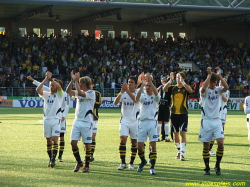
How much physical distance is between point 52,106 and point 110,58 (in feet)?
127

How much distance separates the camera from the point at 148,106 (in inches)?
447

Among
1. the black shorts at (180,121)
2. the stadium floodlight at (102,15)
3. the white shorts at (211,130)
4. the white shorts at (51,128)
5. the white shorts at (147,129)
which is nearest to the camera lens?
the white shorts at (211,130)

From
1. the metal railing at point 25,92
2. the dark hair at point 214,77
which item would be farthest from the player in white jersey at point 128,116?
the metal railing at point 25,92

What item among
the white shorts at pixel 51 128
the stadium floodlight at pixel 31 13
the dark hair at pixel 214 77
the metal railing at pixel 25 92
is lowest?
the white shorts at pixel 51 128

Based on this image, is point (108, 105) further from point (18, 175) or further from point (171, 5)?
point (18, 175)

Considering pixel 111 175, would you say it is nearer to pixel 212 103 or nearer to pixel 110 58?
pixel 212 103

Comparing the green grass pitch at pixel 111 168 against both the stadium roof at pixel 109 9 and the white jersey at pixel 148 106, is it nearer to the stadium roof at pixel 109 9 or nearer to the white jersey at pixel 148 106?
the white jersey at pixel 148 106

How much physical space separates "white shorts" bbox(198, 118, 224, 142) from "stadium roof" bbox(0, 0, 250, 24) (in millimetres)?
34653

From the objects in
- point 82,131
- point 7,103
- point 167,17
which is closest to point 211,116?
point 82,131

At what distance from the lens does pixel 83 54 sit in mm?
50125

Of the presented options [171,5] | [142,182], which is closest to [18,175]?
[142,182]

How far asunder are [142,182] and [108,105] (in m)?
32.6

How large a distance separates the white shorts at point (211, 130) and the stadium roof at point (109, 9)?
34.7 m

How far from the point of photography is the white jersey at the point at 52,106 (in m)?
12.0
